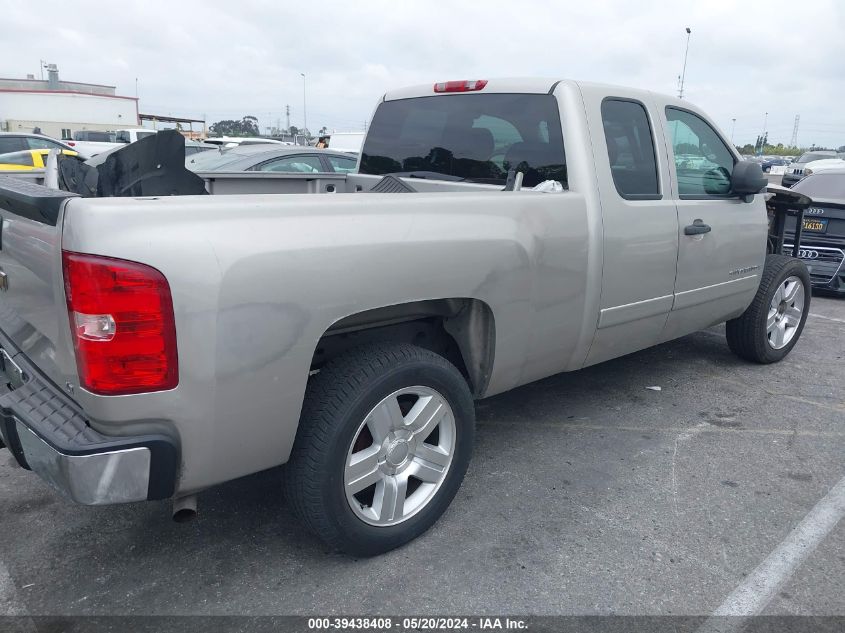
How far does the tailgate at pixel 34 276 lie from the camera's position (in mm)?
2049

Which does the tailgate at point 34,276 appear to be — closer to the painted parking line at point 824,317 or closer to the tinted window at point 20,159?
the painted parking line at point 824,317

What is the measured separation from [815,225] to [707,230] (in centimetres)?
475

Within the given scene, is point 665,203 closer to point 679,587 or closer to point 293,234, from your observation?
point 679,587

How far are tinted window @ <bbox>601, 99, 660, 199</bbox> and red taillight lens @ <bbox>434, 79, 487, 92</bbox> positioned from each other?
2.32 ft

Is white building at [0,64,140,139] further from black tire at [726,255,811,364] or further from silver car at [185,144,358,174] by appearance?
black tire at [726,255,811,364]

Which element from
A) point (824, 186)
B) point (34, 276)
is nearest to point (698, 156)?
point (34, 276)

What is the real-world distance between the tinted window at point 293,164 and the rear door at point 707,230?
5.22m

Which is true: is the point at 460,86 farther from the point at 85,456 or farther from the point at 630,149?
the point at 85,456

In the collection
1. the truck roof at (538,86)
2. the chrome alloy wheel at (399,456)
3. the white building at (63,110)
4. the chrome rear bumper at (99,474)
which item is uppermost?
the white building at (63,110)

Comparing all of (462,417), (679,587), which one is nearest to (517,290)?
(462,417)

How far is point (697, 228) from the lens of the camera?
3.91 meters

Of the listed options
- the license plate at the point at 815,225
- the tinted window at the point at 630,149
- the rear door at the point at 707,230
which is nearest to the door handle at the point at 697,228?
the rear door at the point at 707,230

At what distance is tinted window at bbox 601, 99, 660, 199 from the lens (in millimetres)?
3543

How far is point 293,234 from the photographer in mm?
2209
